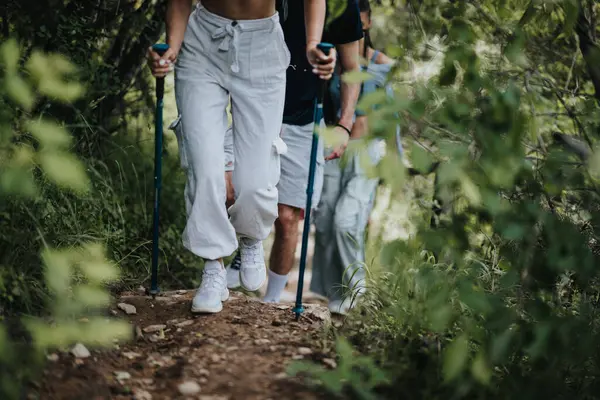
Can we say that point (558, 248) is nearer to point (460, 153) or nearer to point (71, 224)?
point (460, 153)

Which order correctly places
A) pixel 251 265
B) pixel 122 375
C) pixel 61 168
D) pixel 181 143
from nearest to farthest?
pixel 61 168 < pixel 122 375 < pixel 181 143 < pixel 251 265

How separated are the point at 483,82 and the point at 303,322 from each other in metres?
1.83

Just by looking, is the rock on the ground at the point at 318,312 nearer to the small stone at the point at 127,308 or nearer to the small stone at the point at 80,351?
the small stone at the point at 127,308

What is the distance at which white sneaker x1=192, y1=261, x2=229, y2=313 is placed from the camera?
150 inches

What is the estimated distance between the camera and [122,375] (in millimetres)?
3006

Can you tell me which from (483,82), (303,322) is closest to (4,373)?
(483,82)

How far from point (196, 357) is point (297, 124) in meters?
1.94

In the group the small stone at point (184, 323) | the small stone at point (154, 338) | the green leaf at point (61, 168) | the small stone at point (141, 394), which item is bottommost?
the small stone at point (184, 323)

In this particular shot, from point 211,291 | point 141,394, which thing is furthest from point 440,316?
point 211,291

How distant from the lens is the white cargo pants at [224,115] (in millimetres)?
3746

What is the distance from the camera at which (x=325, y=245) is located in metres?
5.60

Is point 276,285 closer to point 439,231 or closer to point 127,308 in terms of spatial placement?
point 127,308

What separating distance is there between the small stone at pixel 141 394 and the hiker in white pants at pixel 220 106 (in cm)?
92

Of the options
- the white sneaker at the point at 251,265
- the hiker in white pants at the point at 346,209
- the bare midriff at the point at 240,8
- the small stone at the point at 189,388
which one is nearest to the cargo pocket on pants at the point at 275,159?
the white sneaker at the point at 251,265
